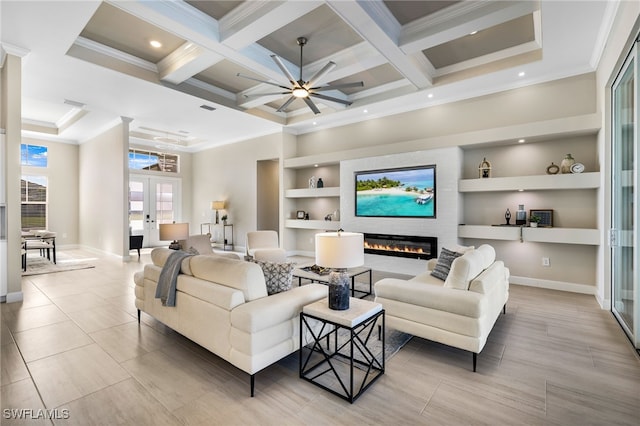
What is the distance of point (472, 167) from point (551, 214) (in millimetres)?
1409

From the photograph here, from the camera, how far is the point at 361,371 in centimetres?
244

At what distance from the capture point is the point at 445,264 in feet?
11.9

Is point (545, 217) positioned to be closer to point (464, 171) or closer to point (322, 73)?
point (464, 171)

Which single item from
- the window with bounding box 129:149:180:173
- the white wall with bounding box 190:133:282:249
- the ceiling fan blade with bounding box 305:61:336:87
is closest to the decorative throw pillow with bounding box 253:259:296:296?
the ceiling fan blade with bounding box 305:61:336:87

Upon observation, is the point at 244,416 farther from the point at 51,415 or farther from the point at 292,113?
the point at 292,113

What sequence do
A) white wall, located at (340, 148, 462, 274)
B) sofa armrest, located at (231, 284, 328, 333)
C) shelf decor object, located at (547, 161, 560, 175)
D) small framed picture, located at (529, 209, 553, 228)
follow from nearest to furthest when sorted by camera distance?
sofa armrest, located at (231, 284, 328, 333)
shelf decor object, located at (547, 161, 560, 175)
small framed picture, located at (529, 209, 553, 228)
white wall, located at (340, 148, 462, 274)

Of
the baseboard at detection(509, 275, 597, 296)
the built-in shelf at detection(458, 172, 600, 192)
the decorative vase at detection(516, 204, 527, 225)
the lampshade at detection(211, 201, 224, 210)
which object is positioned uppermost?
the built-in shelf at detection(458, 172, 600, 192)

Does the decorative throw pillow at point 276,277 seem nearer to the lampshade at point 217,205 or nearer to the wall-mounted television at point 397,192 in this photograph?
the wall-mounted television at point 397,192

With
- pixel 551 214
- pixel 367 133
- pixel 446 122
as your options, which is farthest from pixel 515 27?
pixel 367 133

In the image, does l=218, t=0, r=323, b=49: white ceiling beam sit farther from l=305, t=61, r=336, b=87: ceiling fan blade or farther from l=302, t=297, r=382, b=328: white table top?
l=302, t=297, r=382, b=328: white table top

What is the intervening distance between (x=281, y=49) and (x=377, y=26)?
161cm

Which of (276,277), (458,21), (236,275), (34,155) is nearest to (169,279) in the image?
(236,275)

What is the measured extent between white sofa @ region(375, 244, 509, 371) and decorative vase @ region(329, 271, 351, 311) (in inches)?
27.8

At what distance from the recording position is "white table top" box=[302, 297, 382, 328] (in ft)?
7.13
